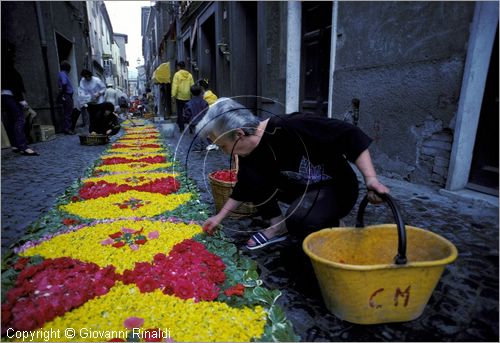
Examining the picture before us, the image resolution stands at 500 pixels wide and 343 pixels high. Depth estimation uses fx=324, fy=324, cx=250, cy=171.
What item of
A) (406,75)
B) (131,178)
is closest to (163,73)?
(131,178)

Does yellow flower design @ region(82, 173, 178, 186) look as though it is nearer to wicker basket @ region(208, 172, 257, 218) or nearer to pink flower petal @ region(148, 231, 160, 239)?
wicker basket @ region(208, 172, 257, 218)

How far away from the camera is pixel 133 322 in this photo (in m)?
Answer: 1.77

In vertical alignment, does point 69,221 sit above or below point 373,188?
below

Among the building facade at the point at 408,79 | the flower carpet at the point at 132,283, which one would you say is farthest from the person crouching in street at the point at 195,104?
the flower carpet at the point at 132,283

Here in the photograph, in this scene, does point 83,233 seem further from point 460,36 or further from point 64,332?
point 460,36

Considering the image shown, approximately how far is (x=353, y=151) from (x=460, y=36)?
2.59 meters

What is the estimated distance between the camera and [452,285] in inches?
82.1

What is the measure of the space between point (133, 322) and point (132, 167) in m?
4.41

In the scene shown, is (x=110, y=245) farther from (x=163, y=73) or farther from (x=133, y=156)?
(x=163, y=73)

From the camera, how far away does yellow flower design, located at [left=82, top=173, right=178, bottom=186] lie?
4.75m

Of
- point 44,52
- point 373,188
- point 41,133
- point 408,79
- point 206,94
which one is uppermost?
point 44,52

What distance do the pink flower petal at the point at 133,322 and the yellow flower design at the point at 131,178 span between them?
9.70 feet

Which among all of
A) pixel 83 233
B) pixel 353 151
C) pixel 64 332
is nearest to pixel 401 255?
pixel 353 151

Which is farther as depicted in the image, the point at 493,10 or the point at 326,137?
the point at 493,10
